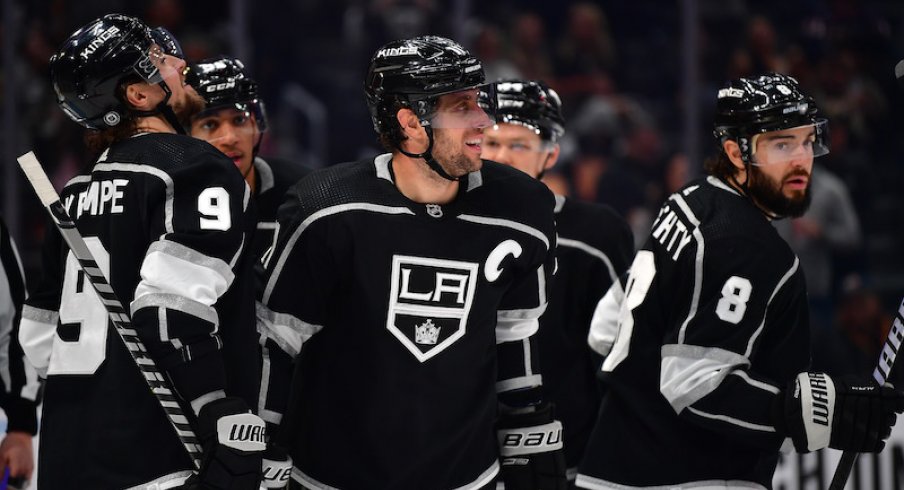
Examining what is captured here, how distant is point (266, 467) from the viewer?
2396mm

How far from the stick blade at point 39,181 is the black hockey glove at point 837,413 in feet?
4.88

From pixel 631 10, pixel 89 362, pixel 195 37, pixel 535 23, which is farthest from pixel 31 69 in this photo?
pixel 89 362

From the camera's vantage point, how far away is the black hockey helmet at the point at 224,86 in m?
3.37

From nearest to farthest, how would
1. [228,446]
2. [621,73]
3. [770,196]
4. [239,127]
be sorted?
[228,446], [770,196], [239,127], [621,73]

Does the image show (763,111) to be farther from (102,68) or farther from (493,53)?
(493,53)

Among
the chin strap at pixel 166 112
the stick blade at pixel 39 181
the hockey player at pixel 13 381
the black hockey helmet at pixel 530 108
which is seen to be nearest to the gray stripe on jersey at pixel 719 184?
the black hockey helmet at pixel 530 108

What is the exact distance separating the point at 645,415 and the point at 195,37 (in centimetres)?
371

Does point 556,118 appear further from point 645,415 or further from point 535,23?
point 535,23

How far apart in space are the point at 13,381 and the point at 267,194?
2.71 feet

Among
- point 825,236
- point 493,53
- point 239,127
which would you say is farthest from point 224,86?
point 825,236

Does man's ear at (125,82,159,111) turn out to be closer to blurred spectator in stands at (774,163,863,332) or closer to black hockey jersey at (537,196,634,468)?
black hockey jersey at (537,196,634,468)

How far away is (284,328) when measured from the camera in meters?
2.40

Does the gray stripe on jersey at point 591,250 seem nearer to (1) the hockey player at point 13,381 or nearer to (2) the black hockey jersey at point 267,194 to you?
(2) the black hockey jersey at point 267,194

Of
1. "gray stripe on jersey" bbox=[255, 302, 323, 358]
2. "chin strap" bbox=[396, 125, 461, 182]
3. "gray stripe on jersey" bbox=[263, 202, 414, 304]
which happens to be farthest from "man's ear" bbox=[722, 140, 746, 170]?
"gray stripe on jersey" bbox=[255, 302, 323, 358]
